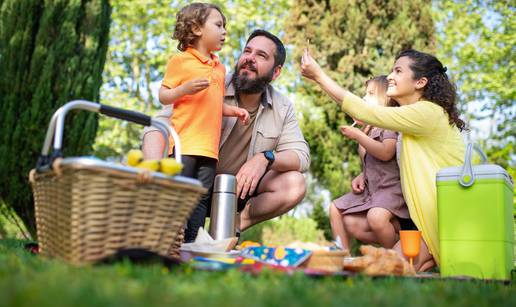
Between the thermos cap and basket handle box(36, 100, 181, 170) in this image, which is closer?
basket handle box(36, 100, 181, 170)

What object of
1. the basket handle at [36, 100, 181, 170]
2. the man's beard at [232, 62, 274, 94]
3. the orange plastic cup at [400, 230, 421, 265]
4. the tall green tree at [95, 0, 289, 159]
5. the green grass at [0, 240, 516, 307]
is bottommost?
the orange plastic cup at [400, 230, 421, 265]

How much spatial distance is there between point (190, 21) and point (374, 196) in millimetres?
1706

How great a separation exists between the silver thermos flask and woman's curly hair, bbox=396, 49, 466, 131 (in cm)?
136

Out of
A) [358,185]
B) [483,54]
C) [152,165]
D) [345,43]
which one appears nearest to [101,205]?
[152,165]

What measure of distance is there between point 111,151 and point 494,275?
1423 cm

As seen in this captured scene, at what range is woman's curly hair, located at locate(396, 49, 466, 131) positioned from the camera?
3.62 metres

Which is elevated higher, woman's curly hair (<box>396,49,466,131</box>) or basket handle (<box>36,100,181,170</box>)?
woman's curly hair (<box>396,49,466,131</box>)

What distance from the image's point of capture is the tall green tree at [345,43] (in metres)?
9.83

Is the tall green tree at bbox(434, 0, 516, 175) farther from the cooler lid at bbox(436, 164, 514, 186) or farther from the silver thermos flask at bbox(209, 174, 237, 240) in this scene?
the silver thermos flask at bbox(209, 174, 237, 240)

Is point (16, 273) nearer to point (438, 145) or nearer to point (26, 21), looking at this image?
point (438, 145)

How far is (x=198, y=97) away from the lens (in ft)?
12.1

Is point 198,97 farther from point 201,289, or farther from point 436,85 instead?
point 201,289

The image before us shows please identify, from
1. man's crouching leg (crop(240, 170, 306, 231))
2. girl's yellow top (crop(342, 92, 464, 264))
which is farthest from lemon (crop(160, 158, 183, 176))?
man's crouching leg (crop(240, 170, 306, 231))

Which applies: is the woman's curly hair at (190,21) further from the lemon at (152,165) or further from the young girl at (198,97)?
the lemon at (152,165)
